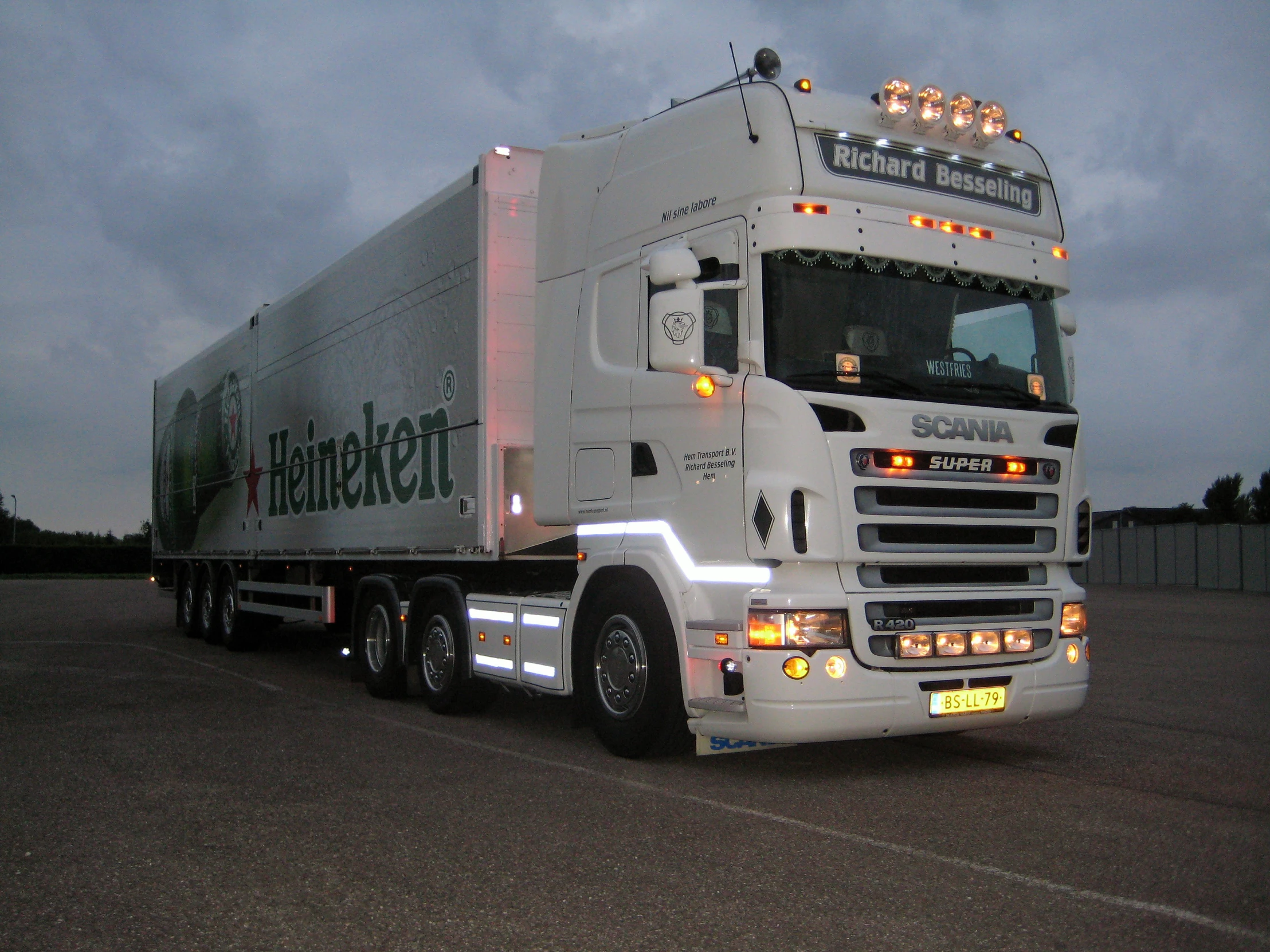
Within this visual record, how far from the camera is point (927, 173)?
719cm

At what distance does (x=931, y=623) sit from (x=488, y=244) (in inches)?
175

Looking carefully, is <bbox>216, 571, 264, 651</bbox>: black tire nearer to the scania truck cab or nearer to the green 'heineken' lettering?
the green 'heineken' lettering

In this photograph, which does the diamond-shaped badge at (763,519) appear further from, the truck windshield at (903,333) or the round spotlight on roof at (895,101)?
the round spotlight on roof at (895,101)

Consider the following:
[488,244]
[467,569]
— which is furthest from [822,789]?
[488,244]

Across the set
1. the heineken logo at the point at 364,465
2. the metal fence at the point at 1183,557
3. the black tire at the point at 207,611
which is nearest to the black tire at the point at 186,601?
the black tire at the point at 207,611

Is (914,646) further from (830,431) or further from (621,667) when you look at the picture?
(621,667)

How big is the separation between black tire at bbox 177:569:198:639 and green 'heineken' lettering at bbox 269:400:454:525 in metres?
5.08

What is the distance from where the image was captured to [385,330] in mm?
10906

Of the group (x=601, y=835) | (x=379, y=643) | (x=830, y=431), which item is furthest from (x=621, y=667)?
(x=379, y=643)

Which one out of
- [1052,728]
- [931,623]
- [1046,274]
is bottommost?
[1052,728]

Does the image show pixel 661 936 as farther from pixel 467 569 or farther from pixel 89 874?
pixel 467 569

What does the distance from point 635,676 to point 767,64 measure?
3.74 meters

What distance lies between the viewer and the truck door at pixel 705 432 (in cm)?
666

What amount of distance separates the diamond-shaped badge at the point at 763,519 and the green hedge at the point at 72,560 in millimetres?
60952
